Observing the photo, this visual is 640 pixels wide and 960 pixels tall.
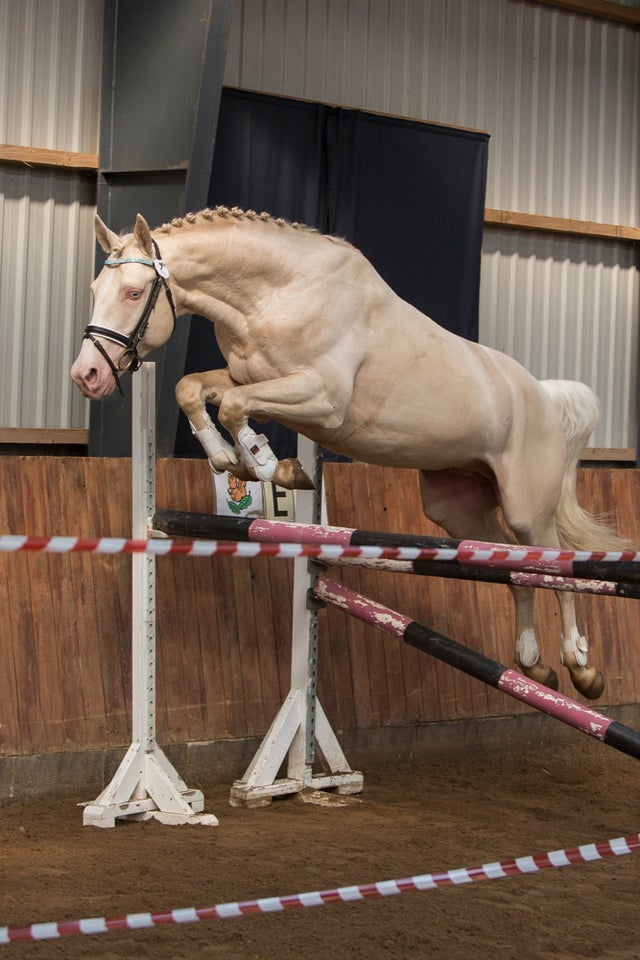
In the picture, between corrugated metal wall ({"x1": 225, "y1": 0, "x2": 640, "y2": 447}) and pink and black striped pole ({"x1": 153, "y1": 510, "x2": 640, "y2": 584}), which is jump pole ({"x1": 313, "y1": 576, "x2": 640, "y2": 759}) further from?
corrugated metal wall ({"x1": 225, "y1": 0, "x2": 640, "y2": 447})

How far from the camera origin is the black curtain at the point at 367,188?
26.0ft

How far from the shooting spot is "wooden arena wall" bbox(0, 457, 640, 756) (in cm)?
529

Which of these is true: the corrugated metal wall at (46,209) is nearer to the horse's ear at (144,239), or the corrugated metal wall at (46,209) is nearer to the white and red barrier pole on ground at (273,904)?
the horse's ear at (144,239)

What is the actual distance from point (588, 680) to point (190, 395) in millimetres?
2266

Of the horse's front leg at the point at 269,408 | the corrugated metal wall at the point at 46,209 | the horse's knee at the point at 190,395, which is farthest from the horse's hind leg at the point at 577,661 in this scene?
the corrugated metal wall at the point at 46,209

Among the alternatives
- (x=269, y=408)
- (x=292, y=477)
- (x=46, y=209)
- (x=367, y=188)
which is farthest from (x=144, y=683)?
(x=367, y=188)

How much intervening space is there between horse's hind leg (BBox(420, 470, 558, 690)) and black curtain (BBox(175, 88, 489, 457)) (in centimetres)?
272

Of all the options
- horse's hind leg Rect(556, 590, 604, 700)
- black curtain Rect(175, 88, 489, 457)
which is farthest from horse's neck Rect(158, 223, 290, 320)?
black curtain Rect(175, 88, 489, 457)

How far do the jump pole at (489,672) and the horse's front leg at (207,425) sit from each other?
976mm

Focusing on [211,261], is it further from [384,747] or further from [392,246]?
[392,246]

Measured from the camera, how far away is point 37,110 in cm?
762

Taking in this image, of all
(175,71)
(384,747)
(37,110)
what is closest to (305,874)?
(384,747)

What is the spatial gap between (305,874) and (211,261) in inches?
86.9

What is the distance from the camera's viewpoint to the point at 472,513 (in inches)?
217
